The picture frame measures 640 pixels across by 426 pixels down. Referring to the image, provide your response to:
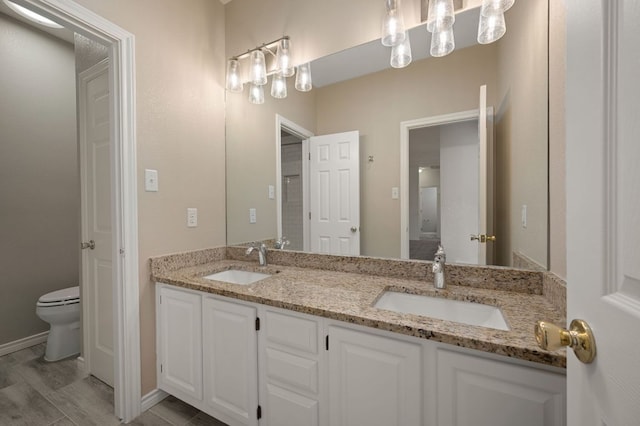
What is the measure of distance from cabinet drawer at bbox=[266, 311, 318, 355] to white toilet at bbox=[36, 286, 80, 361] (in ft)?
6.43

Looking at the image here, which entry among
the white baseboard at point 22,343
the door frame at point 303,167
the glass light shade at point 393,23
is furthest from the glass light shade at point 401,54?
the white baseboard at point 22,343

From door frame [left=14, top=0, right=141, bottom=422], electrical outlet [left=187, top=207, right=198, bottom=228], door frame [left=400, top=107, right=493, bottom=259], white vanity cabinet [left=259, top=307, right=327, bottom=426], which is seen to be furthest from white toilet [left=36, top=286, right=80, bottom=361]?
door frame [left=400, top=107, right=493, bottom=259]

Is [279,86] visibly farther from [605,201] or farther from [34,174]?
[34,174]

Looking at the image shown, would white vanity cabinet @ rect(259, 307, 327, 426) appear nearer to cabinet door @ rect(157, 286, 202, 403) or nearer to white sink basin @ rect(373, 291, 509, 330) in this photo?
white sink basin @ rect(373, 291, 509, 330)

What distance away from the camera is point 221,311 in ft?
4.39

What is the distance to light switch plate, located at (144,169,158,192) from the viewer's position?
1564mm

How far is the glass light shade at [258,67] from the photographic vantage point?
72.8 inches

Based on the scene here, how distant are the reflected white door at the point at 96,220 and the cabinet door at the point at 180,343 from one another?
1.60 feet

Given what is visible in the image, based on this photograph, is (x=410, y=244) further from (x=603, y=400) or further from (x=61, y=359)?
(x=61, y=359)

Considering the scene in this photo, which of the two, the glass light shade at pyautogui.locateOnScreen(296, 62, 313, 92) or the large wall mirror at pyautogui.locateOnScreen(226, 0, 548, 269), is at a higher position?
the glass light shade at pyautogui.locateOnScreen(296, 62, 313, 92)

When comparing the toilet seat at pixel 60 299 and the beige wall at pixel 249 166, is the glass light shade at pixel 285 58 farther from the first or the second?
the toilet seat at pixel 60 299

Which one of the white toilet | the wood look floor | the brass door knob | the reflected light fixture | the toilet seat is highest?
the reflected light fixture

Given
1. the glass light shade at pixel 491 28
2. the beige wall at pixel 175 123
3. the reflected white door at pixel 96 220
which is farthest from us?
the reflected white door at pixel 96 220

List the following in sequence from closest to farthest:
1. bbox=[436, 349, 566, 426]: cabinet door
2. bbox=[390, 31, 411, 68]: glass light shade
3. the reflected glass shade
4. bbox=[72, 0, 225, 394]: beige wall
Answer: bbox=[436, 349, 566, 426]: cabinet door, bbox=[390, 31, 411, 68]: glass light shade, bbox=[72, 0, 225, 394]: beige wall, the reflected glass shade
